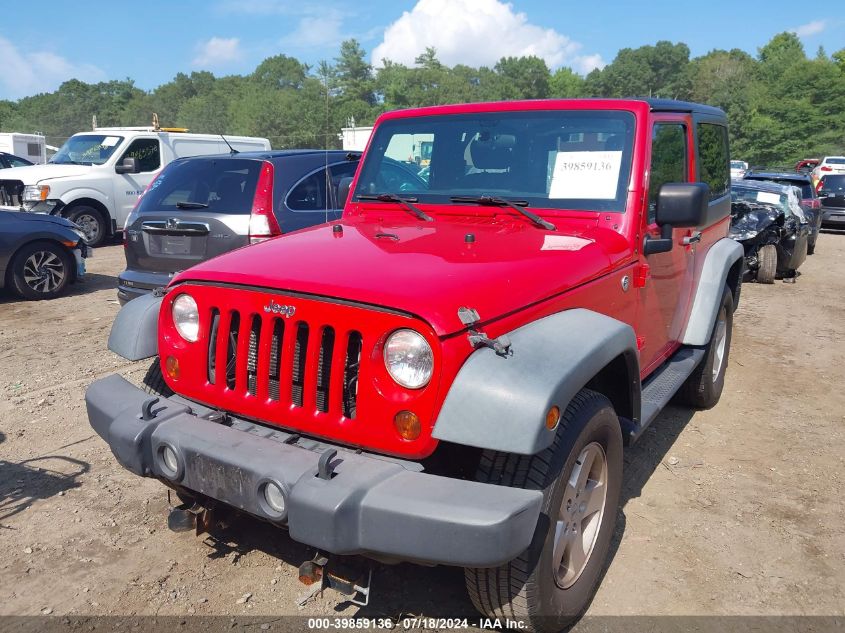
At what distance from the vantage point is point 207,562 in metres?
3.20

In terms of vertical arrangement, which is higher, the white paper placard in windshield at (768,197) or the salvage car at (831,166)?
the salvage car at (831,166)

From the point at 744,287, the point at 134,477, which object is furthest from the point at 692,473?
the point at 744,287

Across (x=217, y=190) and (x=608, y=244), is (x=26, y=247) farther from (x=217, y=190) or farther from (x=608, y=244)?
(x=608, y=244)

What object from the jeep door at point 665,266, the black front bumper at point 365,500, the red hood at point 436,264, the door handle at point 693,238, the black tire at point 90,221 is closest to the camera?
the black front bumper at point 365,500

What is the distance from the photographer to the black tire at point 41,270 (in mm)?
8484

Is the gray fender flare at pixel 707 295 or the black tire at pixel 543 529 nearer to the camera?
the black tire at pixel 543 529

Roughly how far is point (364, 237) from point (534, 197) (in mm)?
906

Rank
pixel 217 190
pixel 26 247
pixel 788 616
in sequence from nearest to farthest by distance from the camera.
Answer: pixel 788 616, pixel 217 190, pixel 26 247

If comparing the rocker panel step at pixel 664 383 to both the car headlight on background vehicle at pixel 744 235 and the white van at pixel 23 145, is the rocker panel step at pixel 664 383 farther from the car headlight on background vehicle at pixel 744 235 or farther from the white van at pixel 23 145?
the white van at pixel 23 145

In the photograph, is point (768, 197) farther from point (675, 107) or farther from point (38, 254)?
point (38, 254)

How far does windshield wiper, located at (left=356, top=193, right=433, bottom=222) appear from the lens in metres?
3.69

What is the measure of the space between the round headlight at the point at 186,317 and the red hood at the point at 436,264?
99 millimetres

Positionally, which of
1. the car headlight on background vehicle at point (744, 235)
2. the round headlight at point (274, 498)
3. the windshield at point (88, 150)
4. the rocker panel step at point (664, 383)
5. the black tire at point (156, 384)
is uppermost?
the windshield at point (88, 150)

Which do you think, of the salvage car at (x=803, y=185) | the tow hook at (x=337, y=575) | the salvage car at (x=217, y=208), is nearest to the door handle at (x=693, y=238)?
the tow hook at (x=337, y=575)
